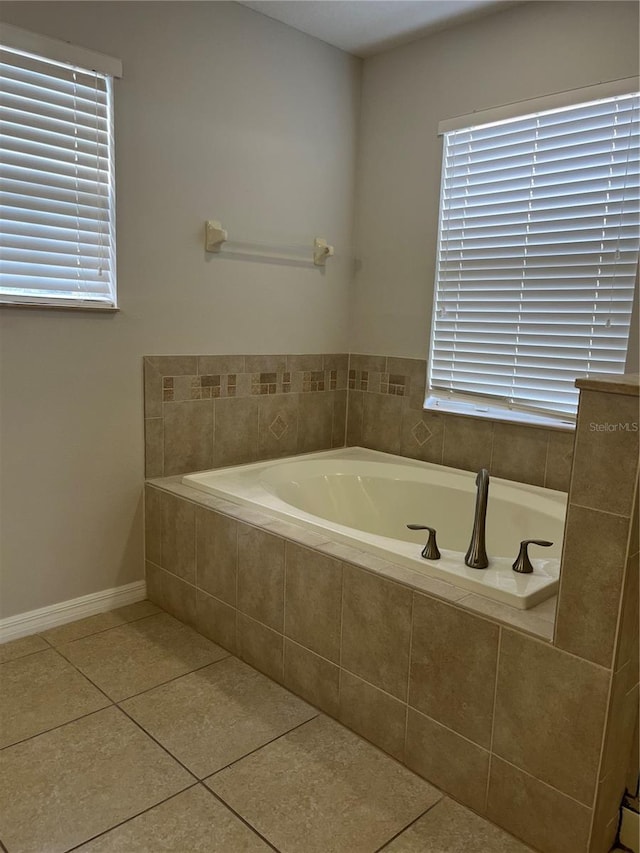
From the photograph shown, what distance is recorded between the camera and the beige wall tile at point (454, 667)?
154 cm

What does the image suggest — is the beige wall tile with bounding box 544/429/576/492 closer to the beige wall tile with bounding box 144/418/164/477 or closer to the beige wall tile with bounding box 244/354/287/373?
the beige wall tile with bounding box 244/354/287/373

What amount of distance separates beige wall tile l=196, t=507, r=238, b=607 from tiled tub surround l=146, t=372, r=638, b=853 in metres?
0.04

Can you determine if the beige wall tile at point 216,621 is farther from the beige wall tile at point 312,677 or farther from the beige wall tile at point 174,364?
the beige wall tile at point 174,364

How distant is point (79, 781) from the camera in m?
1.66

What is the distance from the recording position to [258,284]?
295 centimetres

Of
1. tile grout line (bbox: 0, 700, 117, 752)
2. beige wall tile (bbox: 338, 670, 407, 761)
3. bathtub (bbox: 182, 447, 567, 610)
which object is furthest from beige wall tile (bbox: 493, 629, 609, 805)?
tile grout line (bbox: 0, 700, 117, 752)

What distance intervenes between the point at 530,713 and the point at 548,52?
7.94 ft

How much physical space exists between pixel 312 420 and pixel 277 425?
24cm

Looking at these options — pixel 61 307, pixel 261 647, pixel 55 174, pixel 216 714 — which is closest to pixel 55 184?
pixel 55 174

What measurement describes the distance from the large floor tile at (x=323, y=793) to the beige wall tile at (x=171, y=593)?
78 centimetres

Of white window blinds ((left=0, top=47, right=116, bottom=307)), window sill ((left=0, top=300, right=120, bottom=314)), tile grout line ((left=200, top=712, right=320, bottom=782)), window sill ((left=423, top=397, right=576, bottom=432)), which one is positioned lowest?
tile grout line ((left=200, top=712, right=320, bottom=782))

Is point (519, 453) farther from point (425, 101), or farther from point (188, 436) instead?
point (425, 101)

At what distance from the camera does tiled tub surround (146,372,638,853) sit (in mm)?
1340

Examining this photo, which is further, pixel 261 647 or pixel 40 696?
pixel 261 647
